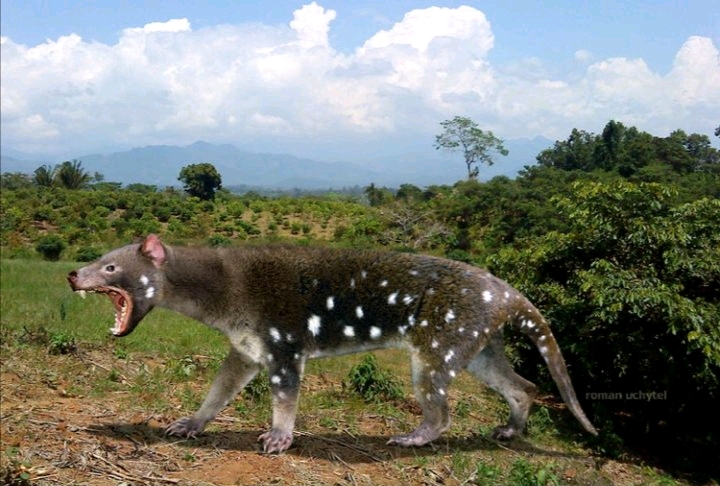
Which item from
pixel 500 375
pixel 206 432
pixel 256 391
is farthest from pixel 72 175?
pixel 500 375

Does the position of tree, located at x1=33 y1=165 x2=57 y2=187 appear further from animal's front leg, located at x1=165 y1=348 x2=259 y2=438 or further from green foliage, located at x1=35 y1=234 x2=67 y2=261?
animal's front leg, located at x1=165 y1=348 x2=259 y2=438

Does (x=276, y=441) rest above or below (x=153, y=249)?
below

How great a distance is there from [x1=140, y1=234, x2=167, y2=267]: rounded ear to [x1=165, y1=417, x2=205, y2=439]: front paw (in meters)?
1.57

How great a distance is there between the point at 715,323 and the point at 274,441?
676 cm

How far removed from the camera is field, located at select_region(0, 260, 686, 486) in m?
6.12

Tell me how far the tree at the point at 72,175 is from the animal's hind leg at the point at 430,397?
85.6 ft

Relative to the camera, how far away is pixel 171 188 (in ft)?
91.0

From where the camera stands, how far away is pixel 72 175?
96.5 ft

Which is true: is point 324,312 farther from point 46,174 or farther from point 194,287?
point 46,174

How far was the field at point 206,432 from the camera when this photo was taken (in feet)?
20.1

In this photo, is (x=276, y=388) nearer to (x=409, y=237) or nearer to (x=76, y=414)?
(x=76, y=414)

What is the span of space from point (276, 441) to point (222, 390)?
2.30 feet

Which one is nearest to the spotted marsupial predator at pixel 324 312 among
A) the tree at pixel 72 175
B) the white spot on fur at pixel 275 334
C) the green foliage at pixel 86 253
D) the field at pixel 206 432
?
the white spot on fur at pixel 275 334

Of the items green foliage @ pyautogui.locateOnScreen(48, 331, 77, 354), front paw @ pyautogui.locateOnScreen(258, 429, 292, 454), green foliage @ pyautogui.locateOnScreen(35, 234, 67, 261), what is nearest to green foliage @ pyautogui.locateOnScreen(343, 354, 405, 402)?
front paw @ pyautogui.locateOnScreen(258, 429, 292, 454)
